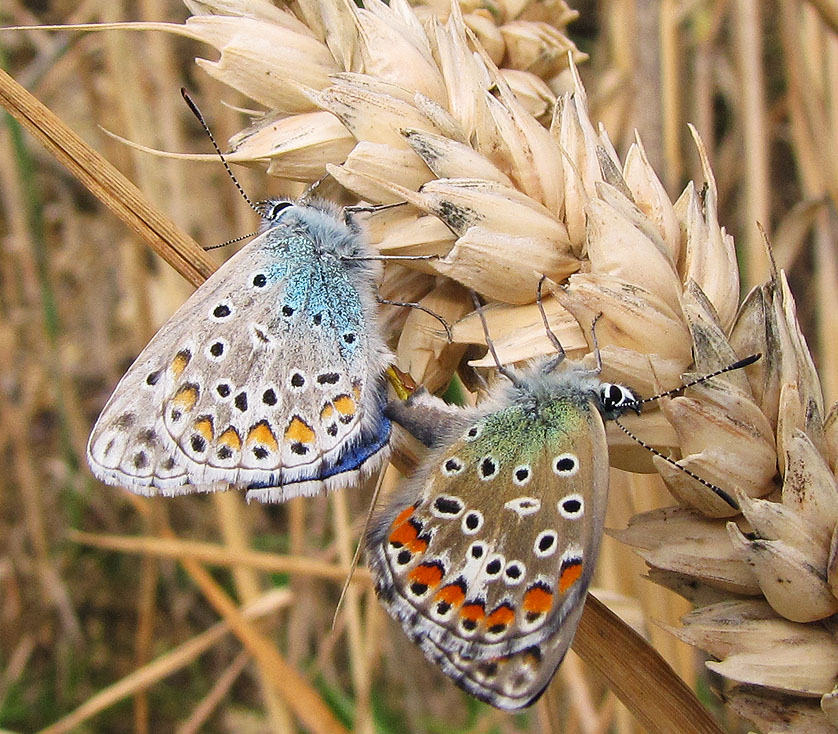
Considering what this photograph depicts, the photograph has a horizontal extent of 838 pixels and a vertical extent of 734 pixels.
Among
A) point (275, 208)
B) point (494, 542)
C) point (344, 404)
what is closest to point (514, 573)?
point (494, 542)

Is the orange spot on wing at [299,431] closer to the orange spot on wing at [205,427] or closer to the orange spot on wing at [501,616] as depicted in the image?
→ the orange spot on wing at [205,427]

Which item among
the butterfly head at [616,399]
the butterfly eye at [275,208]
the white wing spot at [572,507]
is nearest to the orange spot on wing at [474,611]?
the white wing spot at [572,507]

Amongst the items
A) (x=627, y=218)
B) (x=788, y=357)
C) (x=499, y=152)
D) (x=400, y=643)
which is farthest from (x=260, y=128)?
(x=400, y=643)

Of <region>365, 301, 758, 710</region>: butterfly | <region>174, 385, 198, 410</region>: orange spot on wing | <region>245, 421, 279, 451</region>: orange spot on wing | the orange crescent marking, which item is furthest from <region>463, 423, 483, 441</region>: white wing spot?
<region>174, 385, 198, 410</region>: orange spot on wing

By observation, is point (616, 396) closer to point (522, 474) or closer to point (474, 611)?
point (522, 474)

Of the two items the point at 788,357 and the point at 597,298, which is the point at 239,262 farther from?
the point at 788,357

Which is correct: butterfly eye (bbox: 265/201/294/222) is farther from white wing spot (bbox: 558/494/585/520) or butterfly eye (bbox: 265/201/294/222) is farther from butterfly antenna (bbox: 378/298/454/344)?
white wing spot (bbox: 558/494/585/520)
